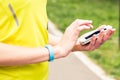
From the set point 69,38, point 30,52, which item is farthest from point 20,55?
point 69,38

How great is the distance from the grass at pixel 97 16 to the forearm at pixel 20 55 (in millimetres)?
4519

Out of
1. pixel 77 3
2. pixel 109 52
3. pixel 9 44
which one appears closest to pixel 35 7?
pixel 9 44

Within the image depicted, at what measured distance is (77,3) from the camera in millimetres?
12555

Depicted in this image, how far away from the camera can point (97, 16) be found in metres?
10.7

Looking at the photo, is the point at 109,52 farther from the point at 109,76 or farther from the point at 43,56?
the point at 43,56

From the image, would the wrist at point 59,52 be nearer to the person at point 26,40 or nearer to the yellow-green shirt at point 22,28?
the person at point 26,40

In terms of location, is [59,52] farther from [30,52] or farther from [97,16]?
[97,16]

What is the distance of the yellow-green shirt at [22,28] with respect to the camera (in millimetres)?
2290

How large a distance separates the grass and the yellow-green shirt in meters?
4.38

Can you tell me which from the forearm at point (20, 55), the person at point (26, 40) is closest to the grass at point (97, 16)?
the person at point (26, 40)

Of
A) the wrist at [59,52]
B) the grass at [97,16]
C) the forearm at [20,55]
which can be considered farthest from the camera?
the grass at [97,16]

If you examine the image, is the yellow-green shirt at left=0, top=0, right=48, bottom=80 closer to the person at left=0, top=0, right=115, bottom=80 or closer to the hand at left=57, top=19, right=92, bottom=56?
the person at left=0, top=0, right=115, bottom=80

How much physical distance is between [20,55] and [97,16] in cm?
854

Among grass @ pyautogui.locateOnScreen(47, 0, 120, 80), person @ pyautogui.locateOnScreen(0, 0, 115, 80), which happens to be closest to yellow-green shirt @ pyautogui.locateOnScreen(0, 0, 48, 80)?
person @ pyautogui.locateOnScreen(0, 0, 115, 80)
